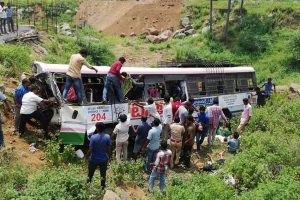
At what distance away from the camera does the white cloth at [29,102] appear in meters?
11.1

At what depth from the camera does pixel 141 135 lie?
11.3 m

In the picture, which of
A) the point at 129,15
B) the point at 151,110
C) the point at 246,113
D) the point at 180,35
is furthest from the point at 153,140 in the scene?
the point at 129,15

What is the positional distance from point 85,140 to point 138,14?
29.6 m

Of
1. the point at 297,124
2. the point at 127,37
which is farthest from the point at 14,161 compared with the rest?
the point at 127,37

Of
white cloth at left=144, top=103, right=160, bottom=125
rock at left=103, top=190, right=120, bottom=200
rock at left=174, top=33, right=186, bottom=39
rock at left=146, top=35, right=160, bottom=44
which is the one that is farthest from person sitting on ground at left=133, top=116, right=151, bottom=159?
rock at left=174, top=33, right=186, bottom=39

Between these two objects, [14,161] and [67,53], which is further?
[67,53]

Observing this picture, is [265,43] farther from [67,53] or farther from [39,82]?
[39,82]

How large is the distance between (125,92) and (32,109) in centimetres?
266

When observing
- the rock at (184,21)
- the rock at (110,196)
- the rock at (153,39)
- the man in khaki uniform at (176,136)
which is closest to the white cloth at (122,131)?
the man in khaki uniform at (176,136)

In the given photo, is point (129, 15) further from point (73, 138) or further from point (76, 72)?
point (73, 138)

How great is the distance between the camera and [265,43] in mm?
31141

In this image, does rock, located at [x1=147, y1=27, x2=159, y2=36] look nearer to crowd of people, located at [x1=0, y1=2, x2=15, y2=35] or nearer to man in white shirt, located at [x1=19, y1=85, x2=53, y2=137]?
crowd of people, located at [x1=0, y1=2, x2=15, y2=35]

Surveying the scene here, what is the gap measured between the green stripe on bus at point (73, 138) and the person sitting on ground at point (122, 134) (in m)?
1.03

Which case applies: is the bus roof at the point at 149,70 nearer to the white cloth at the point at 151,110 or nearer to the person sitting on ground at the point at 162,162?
the white cloth at the point at 151,110
